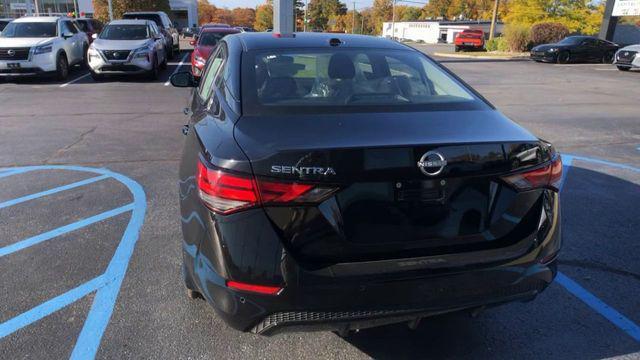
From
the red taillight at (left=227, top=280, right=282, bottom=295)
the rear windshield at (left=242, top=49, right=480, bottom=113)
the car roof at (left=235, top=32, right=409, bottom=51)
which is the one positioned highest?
the car roof at (left=235, top=32, right=409, bottom=51)

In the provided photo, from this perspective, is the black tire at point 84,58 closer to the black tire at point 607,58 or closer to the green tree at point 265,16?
the black tire at point 607,58

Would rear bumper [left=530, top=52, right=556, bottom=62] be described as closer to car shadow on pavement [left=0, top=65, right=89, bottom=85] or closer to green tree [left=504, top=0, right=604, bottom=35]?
green tree [left=504, top=0, right=604, bottom=35]

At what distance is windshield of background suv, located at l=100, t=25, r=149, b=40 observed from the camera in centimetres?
1506

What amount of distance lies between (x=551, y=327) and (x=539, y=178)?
3.72ft

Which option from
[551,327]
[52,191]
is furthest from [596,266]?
[52,191]

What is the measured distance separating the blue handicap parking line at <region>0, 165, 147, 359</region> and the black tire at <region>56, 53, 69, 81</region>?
11049mm

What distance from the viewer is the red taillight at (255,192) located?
83.9 inches

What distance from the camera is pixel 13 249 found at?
397 centimetres

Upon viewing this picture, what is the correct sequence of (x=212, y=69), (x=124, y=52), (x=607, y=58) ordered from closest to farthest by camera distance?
(x=212, y=69) < (x=124, y=52) < (x=607, y=58)

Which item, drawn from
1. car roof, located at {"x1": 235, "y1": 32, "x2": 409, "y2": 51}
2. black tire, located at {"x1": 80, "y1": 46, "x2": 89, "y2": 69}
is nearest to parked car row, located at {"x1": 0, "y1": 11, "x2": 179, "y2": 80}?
Result: black tire, located at {"x1": 80, "y1": 46, "x2": 89, "y2": 69}

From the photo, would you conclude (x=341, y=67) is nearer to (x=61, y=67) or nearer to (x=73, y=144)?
(x=73, y=144)

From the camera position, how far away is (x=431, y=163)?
2207mm

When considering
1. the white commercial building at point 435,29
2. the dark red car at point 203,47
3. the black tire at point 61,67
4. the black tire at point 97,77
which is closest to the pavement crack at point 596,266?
the dark red car at point 203,47

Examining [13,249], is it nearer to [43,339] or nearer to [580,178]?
[43,339]
